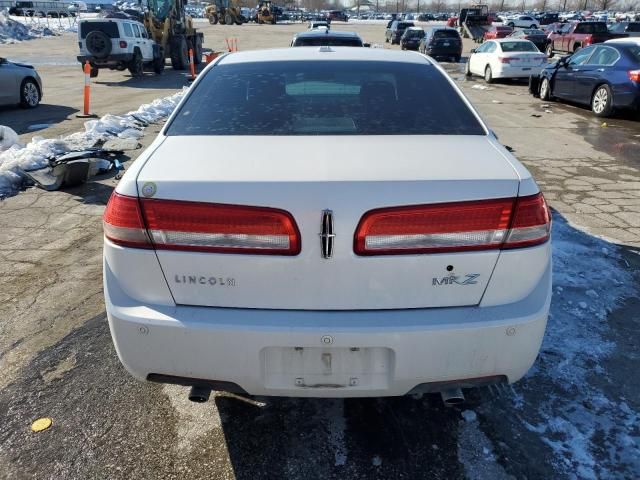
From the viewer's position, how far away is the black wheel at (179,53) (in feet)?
71.8

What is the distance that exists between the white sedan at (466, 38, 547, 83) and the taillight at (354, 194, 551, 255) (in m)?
16.8

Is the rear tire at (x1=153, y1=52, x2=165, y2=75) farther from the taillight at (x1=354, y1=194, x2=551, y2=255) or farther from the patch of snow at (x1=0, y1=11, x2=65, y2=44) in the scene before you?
the patch of snow at (x1=0, y1=11, x2=65, y2=44)

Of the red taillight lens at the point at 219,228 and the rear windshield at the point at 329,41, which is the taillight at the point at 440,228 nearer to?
the red taillight lens at the point at 219,228

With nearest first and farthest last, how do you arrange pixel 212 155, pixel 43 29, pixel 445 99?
pixel 212 155, pixel 445 99, pixel 43 29

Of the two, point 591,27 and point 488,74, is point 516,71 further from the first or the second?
point 591,27

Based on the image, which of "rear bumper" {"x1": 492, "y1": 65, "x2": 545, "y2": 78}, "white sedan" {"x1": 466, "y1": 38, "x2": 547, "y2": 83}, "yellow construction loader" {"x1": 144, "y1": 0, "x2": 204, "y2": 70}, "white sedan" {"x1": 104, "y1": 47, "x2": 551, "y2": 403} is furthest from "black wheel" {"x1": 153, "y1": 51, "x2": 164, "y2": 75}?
"white sedan" {"x1": 104, "y1": 47, "x2": 551, "y2": 403}

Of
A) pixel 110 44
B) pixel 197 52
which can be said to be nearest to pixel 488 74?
pixel 110 44

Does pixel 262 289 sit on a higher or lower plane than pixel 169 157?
lower

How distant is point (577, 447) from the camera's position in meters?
2.46

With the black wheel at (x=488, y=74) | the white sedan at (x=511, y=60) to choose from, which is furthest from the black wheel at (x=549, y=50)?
the black wheel at (x=488, y=74)

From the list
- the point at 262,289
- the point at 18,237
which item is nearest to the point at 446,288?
the point at 262,289

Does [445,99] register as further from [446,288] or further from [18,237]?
[18,237]

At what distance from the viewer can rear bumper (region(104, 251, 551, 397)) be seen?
2018mm

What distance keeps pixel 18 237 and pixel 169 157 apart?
343 cm
